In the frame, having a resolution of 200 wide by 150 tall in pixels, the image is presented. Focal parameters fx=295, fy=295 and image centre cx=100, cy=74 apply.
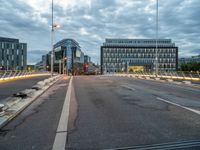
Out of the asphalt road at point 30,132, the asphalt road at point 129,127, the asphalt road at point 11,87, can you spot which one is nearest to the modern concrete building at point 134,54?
the asphalt road at point 11,87

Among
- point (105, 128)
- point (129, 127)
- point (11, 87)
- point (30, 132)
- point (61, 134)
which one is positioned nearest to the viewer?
point (61, 134)

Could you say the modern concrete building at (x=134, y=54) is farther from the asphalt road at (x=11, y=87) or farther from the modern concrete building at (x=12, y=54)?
the asphalt road at (x=11, y=87)

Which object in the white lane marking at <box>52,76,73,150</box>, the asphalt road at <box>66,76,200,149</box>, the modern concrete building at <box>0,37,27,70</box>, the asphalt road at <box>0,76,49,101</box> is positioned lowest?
the asphalt road at <box>0,76,49,101</box>

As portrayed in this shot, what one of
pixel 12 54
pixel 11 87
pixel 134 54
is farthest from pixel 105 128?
pixel 134 54

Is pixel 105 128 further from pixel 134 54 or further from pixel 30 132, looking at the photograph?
pixel 134 54

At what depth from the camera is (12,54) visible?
135 metres

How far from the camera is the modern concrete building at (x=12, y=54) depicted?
130750mm

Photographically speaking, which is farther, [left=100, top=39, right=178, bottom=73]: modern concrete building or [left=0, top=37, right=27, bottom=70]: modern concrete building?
[left=100, top=39, right=178, bottom=73]: modern concrete building

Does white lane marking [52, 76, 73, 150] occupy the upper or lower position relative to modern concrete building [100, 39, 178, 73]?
lower

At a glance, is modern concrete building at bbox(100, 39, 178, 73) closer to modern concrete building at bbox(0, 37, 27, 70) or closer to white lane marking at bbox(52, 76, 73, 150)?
modern concrete building at bbox(0, 37, 27, 70)

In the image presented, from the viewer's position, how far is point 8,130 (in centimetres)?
746

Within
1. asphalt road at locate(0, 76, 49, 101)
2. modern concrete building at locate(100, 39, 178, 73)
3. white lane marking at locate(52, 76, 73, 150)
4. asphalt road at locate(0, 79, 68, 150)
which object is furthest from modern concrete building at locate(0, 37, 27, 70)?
white lane marking at locate(52, 76, 73, 150)

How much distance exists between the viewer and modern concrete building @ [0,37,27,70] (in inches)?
5148

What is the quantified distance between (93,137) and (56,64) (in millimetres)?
153117
